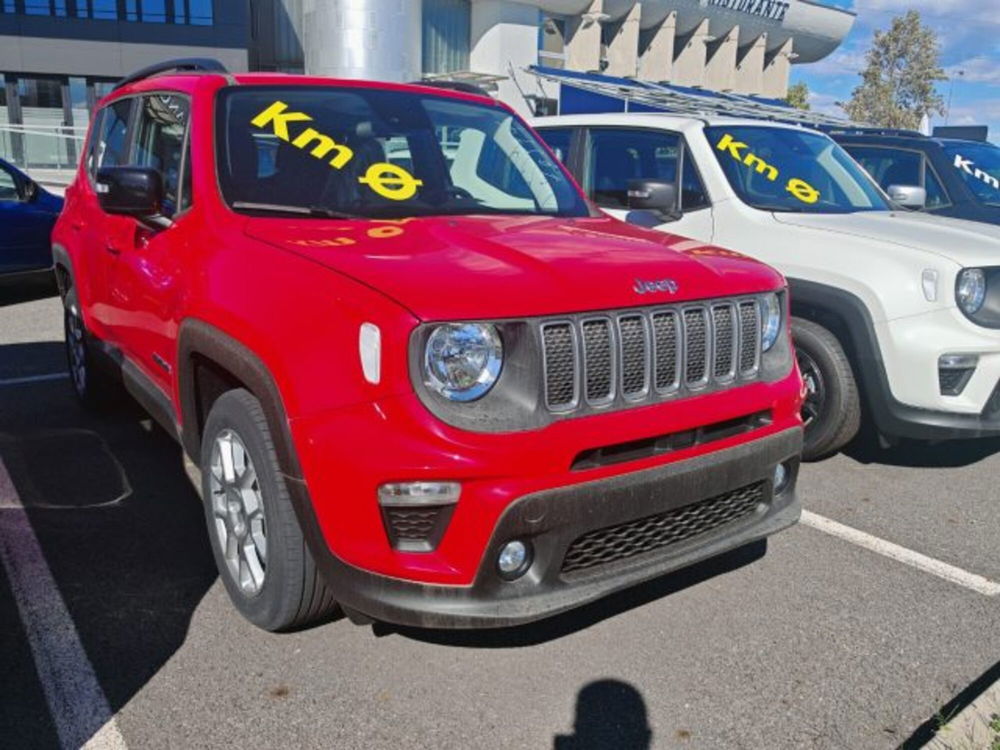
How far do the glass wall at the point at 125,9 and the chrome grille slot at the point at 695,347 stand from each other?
31.6 metres

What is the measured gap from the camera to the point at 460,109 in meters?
4.32

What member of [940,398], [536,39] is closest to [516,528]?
[940,398]

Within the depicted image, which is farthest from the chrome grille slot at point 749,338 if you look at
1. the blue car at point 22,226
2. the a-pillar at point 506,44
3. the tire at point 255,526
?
the a-pillar at point 506,44

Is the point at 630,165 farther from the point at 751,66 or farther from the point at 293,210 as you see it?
the point at 751,66

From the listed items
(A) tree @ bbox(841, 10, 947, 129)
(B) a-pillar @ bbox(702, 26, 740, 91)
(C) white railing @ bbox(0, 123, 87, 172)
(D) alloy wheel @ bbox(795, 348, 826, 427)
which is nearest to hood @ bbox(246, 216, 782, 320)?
(D) alloy wheel @ bbox(795, 348, 826, 427)

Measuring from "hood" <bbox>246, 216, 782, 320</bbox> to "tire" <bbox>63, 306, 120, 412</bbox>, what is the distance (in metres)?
2.43

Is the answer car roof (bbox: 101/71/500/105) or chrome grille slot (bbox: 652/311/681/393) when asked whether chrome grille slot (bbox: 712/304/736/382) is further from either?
car roof (bbox: 101/71/500/105)

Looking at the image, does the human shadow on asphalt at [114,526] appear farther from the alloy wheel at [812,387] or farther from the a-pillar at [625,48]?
the a-pillar at [625,48]

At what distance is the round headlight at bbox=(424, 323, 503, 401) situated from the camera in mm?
2414

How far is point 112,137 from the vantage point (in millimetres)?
4836

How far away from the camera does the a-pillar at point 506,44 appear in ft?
95.3

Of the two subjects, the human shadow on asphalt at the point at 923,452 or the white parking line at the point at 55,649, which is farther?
the human shadow on asphalt at the point at 923,452

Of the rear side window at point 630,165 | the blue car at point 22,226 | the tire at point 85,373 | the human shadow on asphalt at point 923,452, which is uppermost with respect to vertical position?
the rear side window at point 630,165

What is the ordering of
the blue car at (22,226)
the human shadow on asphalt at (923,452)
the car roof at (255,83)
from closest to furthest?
the car roof at (255,83) < the human shadow on asphalt at (923,452) < the blue car at (22,226)
